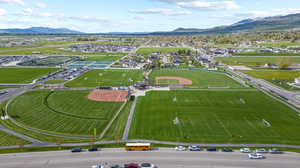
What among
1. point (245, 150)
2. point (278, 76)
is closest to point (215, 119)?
point (245, 150)

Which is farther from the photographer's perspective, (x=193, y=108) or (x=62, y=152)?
(x=193, y=108)

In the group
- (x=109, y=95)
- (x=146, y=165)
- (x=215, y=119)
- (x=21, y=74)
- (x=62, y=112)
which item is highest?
(x=21, y=74)

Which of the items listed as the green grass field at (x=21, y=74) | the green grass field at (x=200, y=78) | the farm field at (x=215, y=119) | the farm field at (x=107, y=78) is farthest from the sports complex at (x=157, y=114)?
the green grass field at (x=21, y=74)

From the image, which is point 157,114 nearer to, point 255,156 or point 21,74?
point 255,156

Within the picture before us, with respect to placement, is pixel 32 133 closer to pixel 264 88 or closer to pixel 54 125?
pixel 54 125

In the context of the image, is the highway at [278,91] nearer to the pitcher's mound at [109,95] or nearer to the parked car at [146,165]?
the parked car at [146,165]

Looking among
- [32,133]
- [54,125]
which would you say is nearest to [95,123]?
[54,125]

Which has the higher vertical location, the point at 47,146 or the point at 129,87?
the point at 129,87
